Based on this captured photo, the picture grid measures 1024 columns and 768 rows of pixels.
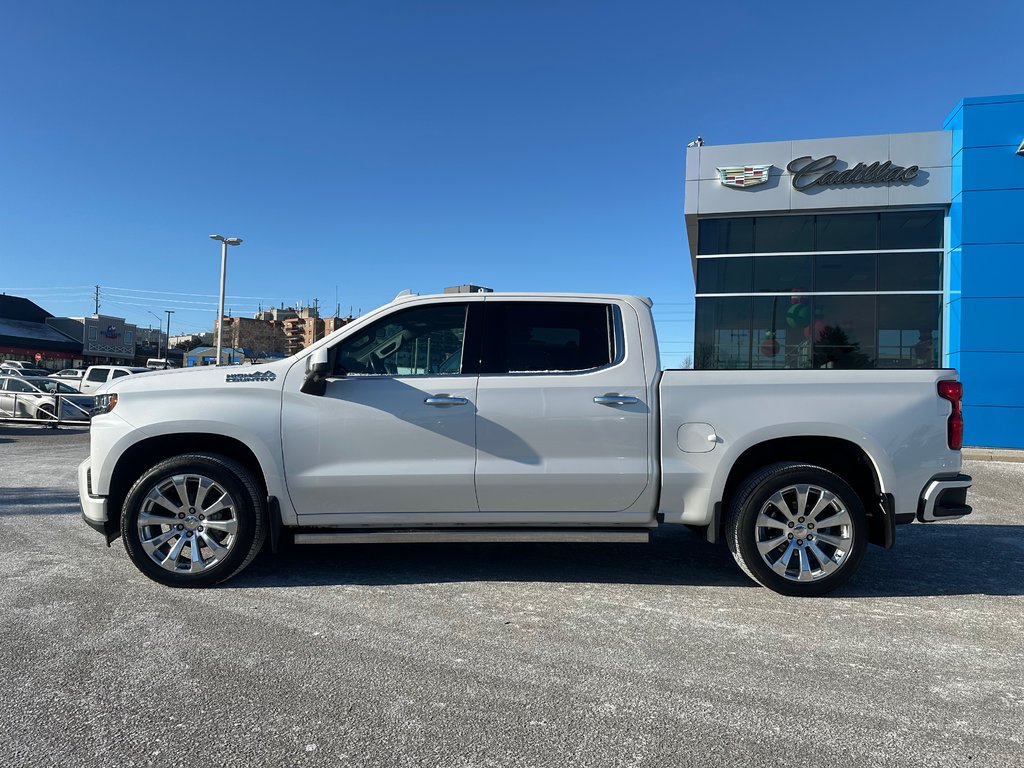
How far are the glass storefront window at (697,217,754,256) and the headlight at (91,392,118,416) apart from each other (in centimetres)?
1676

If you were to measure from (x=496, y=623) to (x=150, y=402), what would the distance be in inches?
103

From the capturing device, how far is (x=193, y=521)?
14.0 feet

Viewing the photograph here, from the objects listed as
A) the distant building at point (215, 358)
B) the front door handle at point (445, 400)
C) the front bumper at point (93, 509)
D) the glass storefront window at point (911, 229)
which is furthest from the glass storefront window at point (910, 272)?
the distant building at point (215, 358)

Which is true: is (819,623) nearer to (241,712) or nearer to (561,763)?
(561,763)

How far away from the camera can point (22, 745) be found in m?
2.51

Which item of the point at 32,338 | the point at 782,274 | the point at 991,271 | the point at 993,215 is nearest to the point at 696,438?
the point at 782,274

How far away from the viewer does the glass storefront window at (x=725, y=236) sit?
18453 mm

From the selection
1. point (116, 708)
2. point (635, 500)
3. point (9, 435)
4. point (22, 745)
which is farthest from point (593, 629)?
point (9, 435)

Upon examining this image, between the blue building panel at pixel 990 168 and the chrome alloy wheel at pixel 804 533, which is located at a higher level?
the blue building panel at pixel 990 168

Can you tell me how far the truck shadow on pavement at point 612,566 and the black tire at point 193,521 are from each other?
0.27 meters

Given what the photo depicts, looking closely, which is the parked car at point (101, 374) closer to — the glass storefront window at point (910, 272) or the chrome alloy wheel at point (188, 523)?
the chrome alloy wheel at point (188, 523)

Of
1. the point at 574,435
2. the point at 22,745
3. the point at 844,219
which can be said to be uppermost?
the point at 844,219

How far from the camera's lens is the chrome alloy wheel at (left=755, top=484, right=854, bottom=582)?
423cm

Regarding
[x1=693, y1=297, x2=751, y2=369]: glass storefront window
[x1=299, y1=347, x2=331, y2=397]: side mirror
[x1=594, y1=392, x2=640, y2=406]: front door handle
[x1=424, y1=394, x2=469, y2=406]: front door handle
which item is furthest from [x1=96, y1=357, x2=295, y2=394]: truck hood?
[x1=693, y1=297, x2=751, y2=369]: glass storefront window
